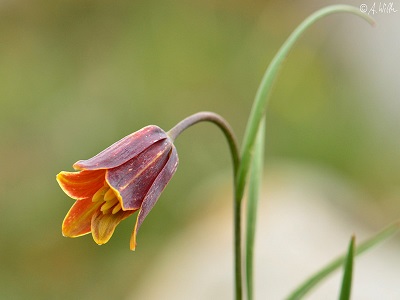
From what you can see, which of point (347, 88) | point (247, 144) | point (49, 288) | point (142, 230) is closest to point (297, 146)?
point (347, 88)

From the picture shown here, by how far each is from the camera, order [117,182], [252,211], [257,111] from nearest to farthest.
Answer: [117,182], [257,111], [252,211]

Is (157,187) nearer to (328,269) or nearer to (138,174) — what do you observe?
(138,174)

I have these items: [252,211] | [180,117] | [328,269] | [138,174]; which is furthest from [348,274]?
[180,117]

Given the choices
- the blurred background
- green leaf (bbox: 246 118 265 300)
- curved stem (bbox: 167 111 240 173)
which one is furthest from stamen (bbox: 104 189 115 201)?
the blurred background

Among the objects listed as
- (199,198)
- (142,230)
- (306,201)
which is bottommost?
(142,230)

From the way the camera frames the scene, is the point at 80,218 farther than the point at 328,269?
No

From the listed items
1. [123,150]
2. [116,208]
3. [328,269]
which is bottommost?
[328,269]

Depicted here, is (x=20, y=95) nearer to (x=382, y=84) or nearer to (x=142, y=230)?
(x=142, y=230)
